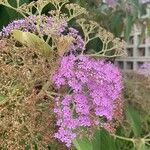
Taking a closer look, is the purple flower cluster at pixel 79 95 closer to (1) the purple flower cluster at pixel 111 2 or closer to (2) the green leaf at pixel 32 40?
(2) the green leaf at pixel 32 40

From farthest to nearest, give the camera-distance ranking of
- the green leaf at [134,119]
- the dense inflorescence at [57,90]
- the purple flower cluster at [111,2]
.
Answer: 1. the purple flower cluster at [111,2]
2. the green leaf at [134,119]
3. the dense inflorescence at [57,90]

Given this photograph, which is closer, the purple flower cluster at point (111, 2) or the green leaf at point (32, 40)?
the green leaf at point (32, 40)

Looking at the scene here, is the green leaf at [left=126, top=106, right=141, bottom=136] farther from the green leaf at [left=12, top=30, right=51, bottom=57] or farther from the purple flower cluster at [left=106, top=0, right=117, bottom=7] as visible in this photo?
the purple flower cluster at [left=106, top=0, right=117, bottom=7]

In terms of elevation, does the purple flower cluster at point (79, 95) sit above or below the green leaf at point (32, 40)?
below

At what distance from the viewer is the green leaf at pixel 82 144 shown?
3.13 feet

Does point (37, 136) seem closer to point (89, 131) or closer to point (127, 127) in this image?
point (89, 131)

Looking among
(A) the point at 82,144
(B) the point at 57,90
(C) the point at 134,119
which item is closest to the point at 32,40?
(B) the point at 57,90

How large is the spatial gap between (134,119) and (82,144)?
31cm

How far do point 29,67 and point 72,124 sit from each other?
12cm

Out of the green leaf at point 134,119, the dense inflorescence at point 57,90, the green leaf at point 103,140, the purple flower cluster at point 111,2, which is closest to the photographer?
the dense inflorescence at point 57,90

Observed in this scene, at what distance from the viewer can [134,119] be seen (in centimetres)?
125

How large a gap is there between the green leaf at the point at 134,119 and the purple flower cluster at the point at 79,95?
0.99 feet

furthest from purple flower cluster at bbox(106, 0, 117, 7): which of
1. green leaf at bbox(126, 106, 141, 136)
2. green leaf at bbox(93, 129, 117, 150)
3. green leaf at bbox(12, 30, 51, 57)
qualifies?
green leaf at bbox(12, 30, 51, 57)

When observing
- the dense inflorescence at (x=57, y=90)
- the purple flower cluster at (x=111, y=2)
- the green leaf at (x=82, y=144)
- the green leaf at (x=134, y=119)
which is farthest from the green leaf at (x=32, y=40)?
the purple flower cluster at (x=111, y=2)
